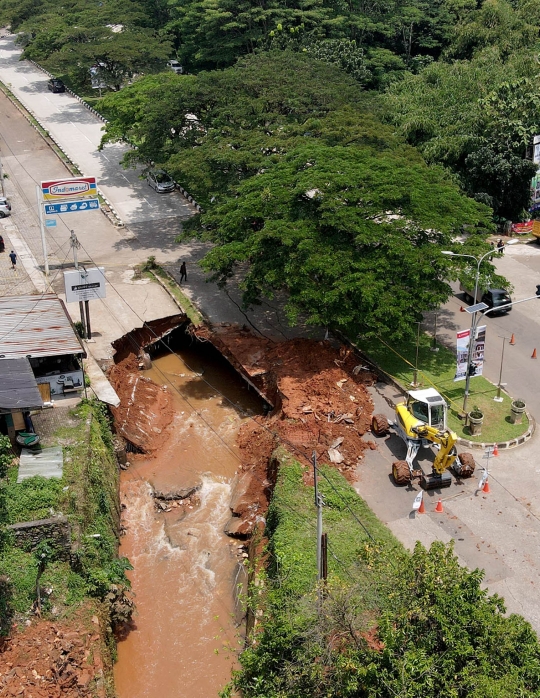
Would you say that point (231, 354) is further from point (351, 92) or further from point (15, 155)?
point (15, 155)

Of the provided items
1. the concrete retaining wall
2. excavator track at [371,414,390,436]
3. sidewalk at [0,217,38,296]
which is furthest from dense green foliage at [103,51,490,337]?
the concrete retaining wall

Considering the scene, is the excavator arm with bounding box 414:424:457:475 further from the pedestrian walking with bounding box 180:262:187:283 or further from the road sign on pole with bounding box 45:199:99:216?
the road sign on pole with bounding box 45:199:99:216

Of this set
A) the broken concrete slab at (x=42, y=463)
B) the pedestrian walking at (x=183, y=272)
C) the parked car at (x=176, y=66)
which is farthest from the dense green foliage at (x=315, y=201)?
the parked car at (x=176, y=66)

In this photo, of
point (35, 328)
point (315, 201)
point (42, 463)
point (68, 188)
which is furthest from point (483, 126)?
point (42, 463)

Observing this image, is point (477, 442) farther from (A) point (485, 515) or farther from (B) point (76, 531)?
(B) point (76, 531)

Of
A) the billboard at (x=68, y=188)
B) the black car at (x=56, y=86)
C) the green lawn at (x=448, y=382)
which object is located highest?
the billboard at (x=68, y=188)

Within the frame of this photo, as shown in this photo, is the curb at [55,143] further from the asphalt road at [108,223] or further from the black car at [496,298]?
the black car at [496,298]
